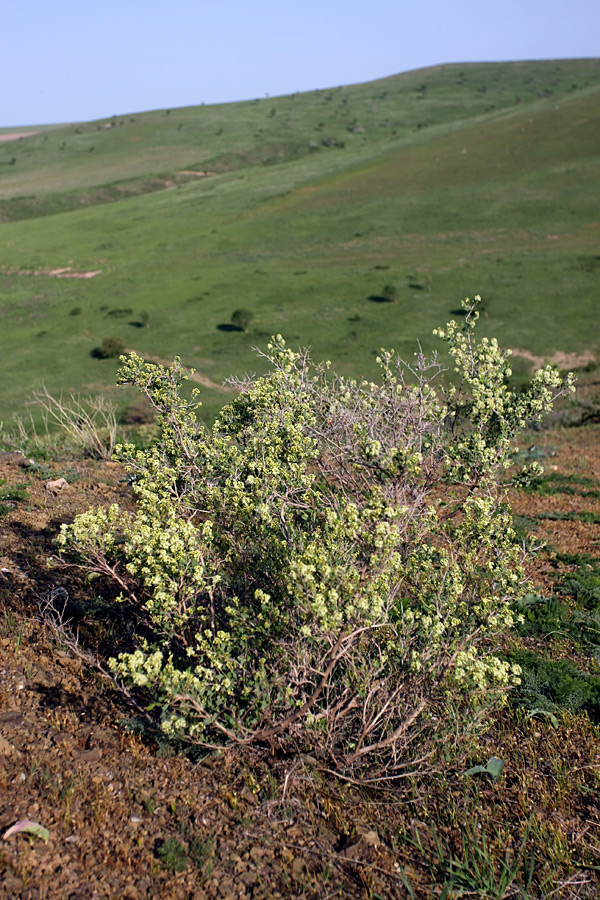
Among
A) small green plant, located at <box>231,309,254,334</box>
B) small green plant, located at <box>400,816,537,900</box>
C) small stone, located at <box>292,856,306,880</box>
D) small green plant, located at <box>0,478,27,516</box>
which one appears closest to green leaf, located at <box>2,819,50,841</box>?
small stone, located at <box>292,856,306,880</box>

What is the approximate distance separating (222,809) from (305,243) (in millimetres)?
56640

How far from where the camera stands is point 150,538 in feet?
14.2

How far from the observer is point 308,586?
397 cm

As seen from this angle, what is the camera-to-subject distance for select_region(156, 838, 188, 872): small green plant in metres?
3.85

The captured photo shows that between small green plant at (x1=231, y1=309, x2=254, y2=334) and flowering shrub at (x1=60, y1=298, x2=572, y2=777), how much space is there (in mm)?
35130

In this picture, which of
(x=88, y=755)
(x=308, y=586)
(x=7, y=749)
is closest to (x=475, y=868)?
(x=308, y=586)

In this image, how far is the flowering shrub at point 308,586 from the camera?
4.18 m

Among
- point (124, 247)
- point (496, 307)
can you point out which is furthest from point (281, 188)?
point (496, 307)

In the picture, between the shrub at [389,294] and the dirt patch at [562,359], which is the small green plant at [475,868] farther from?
the shrub at [389,294]

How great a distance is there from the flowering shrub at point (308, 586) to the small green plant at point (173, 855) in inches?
21.9

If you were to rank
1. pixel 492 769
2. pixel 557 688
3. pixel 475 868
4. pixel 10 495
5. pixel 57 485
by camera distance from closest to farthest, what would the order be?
pixel 475 868
pixel 492 769
pixel 557 688
pixel 10 495
pixel 57 485

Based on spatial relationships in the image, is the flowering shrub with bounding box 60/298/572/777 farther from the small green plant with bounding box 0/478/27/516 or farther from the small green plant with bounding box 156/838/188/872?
the small green plant with bounding box 0/478/27/516

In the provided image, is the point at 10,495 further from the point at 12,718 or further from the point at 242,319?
the point at 242,319

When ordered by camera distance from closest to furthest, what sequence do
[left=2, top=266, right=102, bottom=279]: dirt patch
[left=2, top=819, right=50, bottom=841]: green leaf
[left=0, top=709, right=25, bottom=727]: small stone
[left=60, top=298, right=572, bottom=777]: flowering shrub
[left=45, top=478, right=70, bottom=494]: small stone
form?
[left=2, top=819, right=50, bottom=841]: green leaf < [left=60, top=298, right=572, bottom=777]: flowering shrub < [left=0, top=709, right=25, bottom=727]: small stone < [left=45, top=478, right=70, bottom=494]: small stone < [left=2, top=266, right=102, bottom=279]: dirt patch
